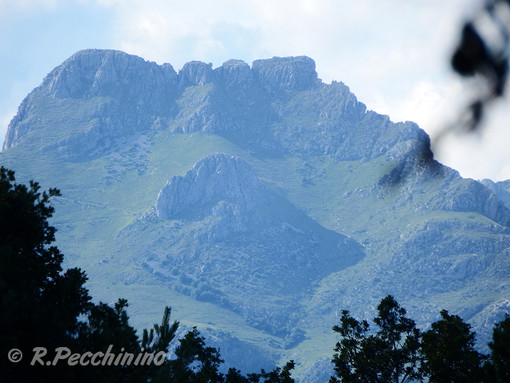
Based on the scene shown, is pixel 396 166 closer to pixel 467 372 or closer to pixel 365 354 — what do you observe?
pixel 467 372

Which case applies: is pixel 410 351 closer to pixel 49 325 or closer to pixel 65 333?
pixel 65 333

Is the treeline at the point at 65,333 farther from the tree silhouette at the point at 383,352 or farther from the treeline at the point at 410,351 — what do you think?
the tree silhouette at the point at 383,352

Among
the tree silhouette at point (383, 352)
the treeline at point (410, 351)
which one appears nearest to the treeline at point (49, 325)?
the treeline at point (410, 351)

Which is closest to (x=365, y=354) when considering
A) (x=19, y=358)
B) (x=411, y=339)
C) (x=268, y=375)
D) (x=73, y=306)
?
(x=411, y=339)

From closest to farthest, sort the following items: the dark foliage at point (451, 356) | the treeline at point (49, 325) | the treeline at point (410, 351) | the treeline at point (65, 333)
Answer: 1. the treeline at point (49, 325)
2. the treeline at point (65, 333)
3. the dark foliage at point (451, 356)
4. the treeline at point (410, 351)

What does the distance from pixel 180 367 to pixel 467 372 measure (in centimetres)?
1591

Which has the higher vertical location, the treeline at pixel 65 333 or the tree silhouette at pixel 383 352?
the tree silhouette at pixel 383 352

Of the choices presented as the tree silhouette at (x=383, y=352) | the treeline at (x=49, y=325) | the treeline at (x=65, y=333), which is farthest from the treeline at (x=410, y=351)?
the treeline at (x=49, y=325)

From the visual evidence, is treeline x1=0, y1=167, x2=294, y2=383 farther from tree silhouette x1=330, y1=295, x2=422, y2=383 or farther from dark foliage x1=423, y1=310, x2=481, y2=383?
tree silhouette x1=330, y1=295, x2=422, y2=383

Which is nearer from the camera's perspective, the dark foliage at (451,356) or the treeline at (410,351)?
the dark foliage at (451,356)

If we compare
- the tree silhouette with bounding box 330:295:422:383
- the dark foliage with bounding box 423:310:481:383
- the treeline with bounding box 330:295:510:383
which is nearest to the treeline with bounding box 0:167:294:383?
the dark foliage with bounding box 423:310:481:383

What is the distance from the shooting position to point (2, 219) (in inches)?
1141

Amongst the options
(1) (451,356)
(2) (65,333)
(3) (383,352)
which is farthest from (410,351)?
(2) (65,333)

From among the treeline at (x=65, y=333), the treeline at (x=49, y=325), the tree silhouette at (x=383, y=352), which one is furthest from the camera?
the tree silhouette at (x=383, y=352)
